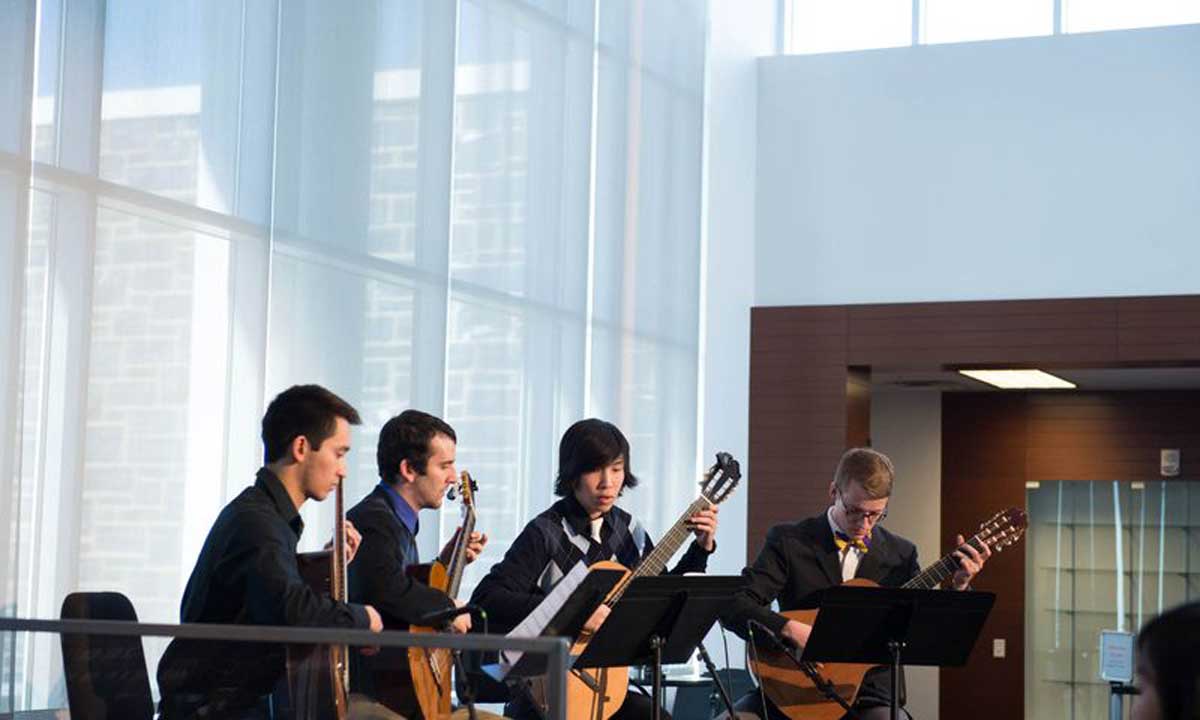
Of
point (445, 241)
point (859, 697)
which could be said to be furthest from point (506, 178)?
point (859, 697)

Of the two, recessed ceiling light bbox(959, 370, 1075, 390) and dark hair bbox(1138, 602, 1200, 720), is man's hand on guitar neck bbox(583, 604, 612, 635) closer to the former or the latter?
dark hair bbox(1138, 602, 1200, 720)

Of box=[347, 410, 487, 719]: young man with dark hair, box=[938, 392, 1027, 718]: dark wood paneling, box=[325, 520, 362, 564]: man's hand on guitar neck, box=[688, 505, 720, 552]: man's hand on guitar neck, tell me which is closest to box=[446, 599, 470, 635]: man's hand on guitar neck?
box=[347, 410, 487, 719]: young man with dark hair

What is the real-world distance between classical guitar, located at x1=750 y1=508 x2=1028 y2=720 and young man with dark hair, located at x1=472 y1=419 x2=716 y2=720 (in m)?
0.52

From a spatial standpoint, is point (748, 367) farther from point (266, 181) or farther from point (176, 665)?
point (176, 665)

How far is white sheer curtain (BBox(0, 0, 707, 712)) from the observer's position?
4.68m

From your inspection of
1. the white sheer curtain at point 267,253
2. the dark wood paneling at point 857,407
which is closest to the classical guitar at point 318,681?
the white sheer curtain at point 267,253

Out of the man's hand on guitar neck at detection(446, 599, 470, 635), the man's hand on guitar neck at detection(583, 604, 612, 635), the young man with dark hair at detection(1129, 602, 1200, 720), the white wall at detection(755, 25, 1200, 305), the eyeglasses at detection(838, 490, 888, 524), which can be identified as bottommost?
the man's hand on guitar neck at detection(583, 604, 612, 635)

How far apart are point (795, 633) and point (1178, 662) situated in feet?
12.5

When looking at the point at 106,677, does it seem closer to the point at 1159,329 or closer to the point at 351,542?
the point at 351,542

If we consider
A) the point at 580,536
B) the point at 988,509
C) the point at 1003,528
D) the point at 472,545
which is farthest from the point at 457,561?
the point at 988,509

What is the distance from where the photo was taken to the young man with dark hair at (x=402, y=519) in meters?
4.13

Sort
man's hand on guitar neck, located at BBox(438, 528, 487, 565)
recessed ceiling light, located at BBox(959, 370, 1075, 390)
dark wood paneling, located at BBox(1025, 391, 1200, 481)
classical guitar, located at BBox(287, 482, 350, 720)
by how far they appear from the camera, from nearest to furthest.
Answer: classical guitar, located at BBox(287, 482, 350, 720), man's hand on guitar neck, located at BBox(438, 528, 487, 565), recessed ceiling light, located at BBox(959, 370, 1075, 390), dark wood paneling, located at BBox(1025, 391, 1200, 481)

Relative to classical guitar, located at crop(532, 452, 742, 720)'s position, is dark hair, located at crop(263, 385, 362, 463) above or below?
above

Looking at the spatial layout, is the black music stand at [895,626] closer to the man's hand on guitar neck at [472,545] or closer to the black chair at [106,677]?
the man's hand on guitar neck at [472,545]
